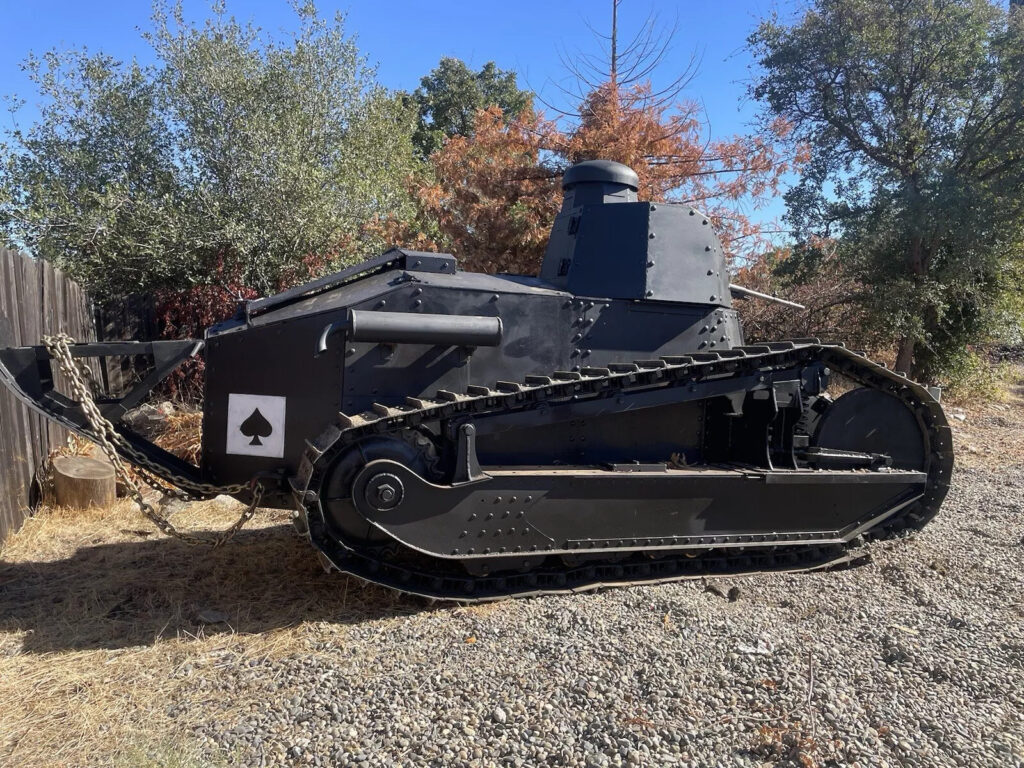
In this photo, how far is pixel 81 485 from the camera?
7.44 metres

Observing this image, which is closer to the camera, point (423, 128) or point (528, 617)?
point (528, 617)

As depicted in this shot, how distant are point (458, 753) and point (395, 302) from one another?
2.72m

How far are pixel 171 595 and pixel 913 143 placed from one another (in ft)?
46.5

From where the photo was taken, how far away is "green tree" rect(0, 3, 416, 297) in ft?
37.3

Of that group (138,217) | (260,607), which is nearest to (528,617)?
(260,607)

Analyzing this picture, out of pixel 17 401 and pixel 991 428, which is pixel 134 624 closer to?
pixel 17 401

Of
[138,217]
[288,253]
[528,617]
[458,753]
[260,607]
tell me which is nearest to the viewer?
[458,753]

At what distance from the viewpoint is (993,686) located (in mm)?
3926

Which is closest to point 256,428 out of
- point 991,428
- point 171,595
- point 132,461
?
point 132,461

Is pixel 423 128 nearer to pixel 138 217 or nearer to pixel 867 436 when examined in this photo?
pixel 138 217

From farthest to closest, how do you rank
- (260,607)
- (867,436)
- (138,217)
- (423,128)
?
(423,128) → (138,217) → (867,436) → (260,607)

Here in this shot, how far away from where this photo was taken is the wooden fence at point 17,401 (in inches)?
254

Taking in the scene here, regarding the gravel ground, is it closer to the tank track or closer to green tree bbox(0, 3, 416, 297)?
the tank track

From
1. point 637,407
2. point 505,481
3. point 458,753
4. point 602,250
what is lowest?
point 458,753
